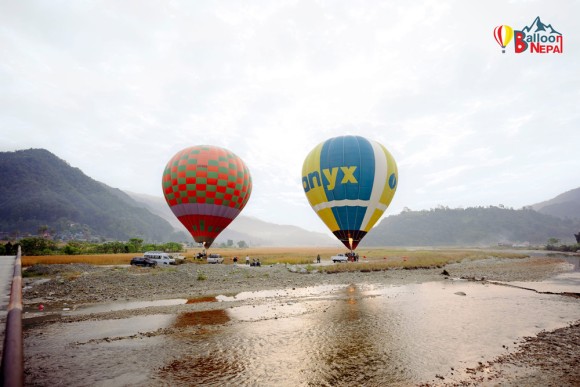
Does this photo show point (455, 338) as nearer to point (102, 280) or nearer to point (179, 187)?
point (102, 280)

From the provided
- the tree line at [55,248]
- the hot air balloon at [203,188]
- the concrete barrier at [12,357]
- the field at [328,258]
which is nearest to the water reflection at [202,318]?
the concrete barrier at [12,357]

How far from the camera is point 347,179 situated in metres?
34.7

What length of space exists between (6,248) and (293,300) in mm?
46342

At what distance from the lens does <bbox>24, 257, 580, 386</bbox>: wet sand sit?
29.6 ft

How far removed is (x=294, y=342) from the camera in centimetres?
1182

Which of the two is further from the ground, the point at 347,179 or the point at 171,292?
the point at 347,179

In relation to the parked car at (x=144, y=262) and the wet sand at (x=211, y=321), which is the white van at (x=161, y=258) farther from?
the wet sand at (x=211, y=321)

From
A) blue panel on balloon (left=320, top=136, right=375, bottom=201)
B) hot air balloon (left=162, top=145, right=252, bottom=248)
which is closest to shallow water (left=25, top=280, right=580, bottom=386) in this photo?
blue panel on balloon (left=320, top=136, right=375, bottom=201)

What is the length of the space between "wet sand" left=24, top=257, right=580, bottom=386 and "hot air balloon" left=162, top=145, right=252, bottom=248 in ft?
35.3

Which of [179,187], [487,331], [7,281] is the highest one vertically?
[179,187]

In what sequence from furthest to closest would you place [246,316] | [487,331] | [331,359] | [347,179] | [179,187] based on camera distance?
[179,187], [347,179], [246,316], [487,331], [331,359]

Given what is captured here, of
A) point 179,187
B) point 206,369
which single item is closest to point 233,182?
point 179,187

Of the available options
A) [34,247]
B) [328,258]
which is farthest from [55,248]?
[328,258]

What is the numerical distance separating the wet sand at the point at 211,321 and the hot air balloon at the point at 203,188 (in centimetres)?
1075
